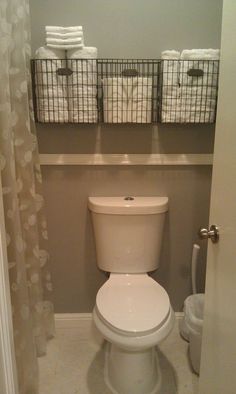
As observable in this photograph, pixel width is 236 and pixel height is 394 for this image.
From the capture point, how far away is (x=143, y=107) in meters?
Result: 1.59

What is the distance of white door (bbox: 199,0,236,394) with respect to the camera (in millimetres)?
889

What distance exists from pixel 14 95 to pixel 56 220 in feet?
2.55

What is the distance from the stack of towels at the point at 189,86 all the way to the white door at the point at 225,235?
23.4 inches

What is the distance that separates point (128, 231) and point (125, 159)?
41 centimetres

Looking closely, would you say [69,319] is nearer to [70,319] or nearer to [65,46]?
[70,319]

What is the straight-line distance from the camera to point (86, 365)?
1688 mm

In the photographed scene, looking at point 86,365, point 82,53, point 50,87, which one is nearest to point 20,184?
point 50,87

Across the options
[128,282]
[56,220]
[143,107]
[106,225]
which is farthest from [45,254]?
[143,107]

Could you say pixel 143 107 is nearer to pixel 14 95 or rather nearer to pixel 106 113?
pixel 106 113

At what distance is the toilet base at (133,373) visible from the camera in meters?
1.46

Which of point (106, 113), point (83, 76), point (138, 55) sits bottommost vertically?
point (106, 113)

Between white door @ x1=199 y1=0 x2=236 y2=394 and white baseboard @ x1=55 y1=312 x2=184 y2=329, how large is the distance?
3.43 feet

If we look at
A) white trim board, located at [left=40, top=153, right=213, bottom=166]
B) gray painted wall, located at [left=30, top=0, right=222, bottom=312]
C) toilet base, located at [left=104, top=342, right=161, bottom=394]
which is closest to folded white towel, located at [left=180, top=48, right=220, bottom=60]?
Result: gray painted wall, located at [left=30, top=0, right=222, bottom=312]

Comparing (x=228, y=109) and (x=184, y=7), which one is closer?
(x=228, y=109)
